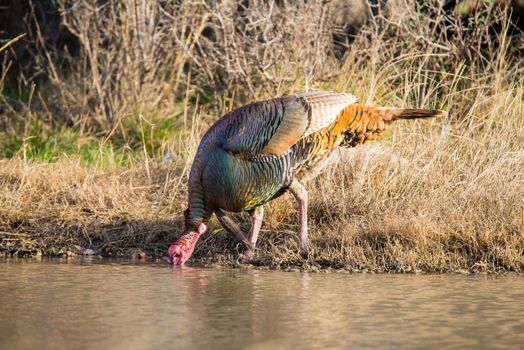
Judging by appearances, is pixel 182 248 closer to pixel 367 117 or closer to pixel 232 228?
pixel 232 228

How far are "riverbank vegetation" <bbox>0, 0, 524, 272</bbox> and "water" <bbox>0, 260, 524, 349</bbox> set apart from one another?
0.71 metres

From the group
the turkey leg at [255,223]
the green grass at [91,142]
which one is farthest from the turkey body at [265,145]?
the green grass at [91,142]

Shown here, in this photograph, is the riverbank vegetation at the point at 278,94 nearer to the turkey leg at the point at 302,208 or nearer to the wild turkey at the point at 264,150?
the turkey leg at the point at 302,208

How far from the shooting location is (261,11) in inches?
396

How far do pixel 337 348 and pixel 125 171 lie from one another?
193 inches

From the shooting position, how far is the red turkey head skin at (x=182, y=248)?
6.95 metres

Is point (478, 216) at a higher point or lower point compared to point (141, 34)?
lower

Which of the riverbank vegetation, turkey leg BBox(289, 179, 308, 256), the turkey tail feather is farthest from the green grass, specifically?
the turkey tail feather

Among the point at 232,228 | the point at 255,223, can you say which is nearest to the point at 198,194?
the point at 232,228

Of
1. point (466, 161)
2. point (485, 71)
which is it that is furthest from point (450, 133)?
point (485, 71)

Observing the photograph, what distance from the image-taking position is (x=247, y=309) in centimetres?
528

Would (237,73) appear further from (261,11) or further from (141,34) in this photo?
(141,34)

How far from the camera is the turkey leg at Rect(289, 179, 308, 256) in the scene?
7.05m

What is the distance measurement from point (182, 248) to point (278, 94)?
335cm
